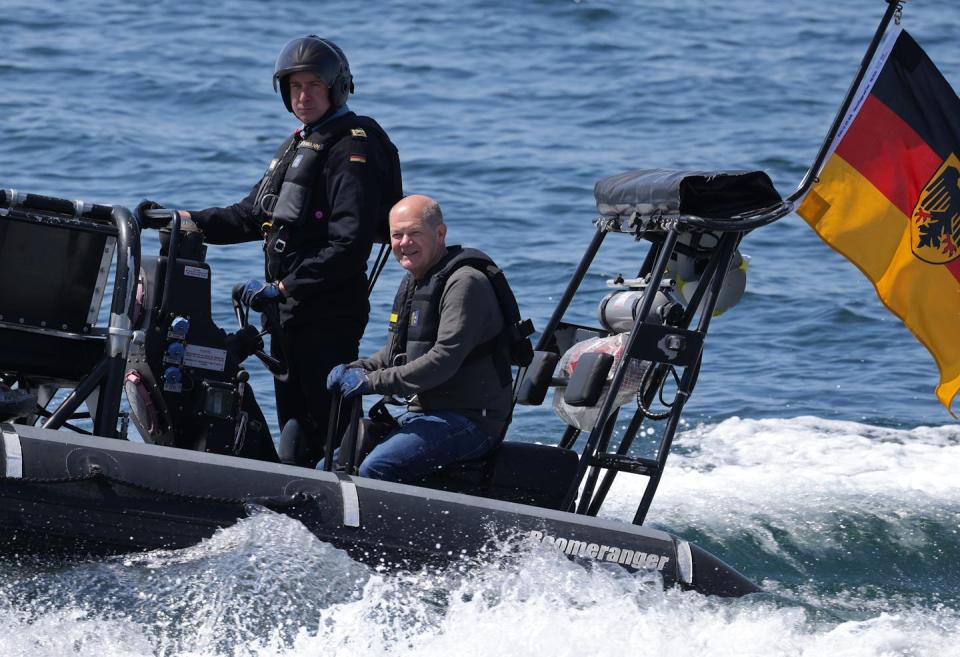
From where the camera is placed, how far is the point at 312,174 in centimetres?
497

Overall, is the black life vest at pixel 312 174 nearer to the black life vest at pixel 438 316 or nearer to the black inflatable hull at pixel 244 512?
the black life vest at pixel 438 316

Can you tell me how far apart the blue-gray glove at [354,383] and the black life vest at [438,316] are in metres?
0.15

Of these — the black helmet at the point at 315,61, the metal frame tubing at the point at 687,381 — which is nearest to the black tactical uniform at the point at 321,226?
the black helmet at the point at 315,61

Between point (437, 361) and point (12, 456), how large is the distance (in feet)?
4.04

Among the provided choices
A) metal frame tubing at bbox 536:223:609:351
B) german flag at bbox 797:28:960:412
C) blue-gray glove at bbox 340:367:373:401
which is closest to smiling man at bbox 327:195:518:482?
blue-gray glove at bbox 340:367:373:401

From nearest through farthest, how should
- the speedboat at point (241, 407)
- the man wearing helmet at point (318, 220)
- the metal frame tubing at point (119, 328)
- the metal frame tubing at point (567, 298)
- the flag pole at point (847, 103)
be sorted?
the speedboat at point (241, 407) < the metal frame tubing at point (119, 328) < the flag pole at point (847, 103) < the man wearing helmet at point (318, 220) < the metal frame tubing at point (567, 298)

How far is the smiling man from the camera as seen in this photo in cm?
449

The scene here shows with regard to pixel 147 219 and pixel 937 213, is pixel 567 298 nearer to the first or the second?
pixel 937 213

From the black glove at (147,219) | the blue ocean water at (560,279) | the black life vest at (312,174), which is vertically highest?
the black life vest at (312,174)

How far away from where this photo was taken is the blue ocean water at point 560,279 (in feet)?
14.1

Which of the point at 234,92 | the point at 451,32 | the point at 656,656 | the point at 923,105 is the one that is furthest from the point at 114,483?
the point at 451,32

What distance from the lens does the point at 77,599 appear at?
13.9ft

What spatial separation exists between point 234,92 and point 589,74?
371 cm

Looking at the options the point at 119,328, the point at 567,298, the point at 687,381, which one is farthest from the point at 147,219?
the point at 687,381
